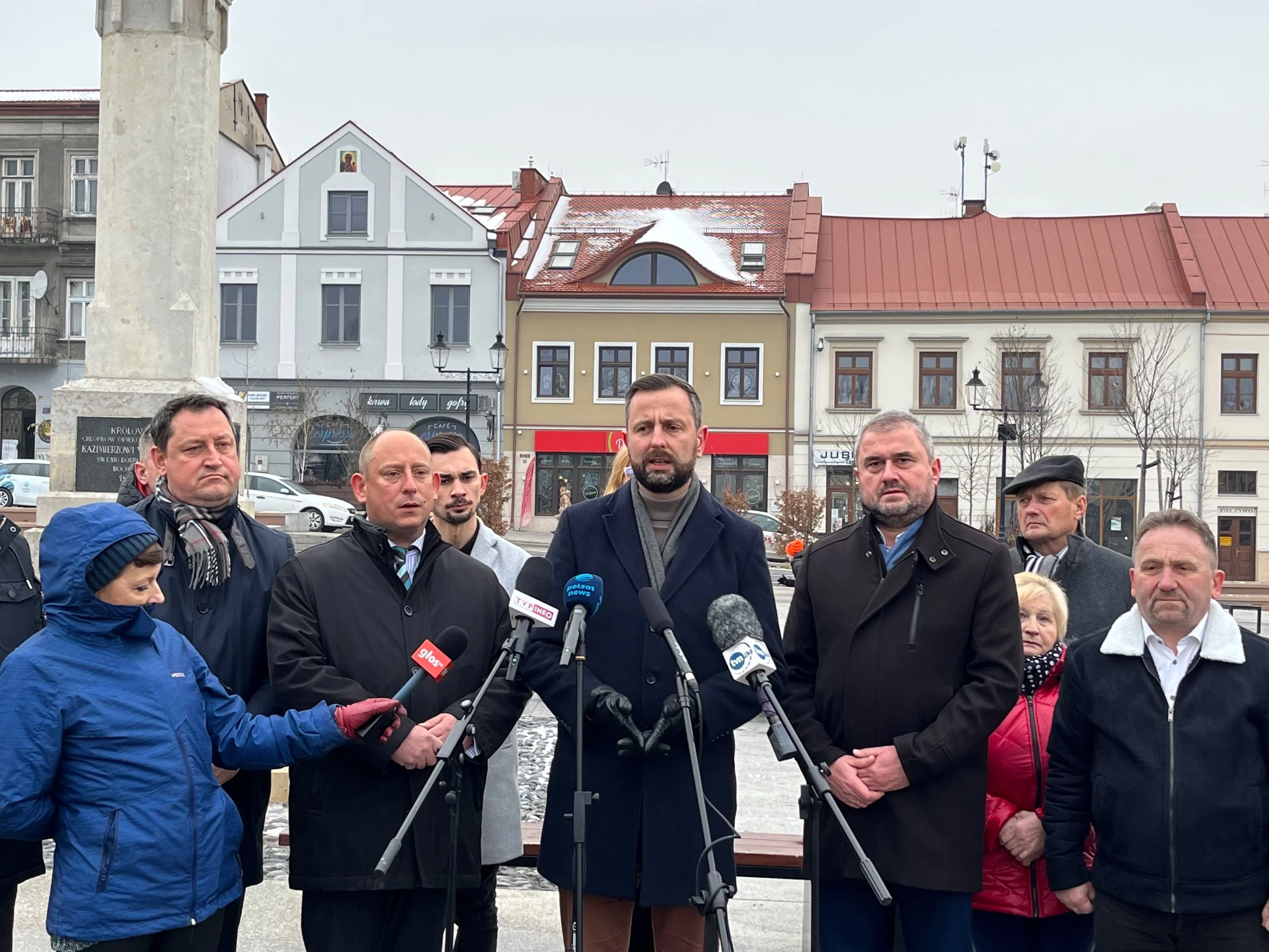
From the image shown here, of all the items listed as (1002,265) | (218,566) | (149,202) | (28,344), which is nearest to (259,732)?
(218,566)

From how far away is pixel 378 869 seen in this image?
118 inches

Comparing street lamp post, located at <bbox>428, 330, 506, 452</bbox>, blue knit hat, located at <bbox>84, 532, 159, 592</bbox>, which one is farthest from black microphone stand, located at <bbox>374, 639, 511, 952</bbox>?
street lamp post, located at <bbox>428, 330, 506, 452</bbox>

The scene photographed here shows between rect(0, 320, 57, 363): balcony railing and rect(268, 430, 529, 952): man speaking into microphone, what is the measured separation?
126 ft

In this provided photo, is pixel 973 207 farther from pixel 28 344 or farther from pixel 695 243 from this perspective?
pixel 28 344

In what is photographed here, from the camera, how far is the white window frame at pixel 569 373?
37156mm

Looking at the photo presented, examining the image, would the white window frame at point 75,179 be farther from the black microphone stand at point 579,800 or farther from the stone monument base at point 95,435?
the black microphone stand at point 579,800

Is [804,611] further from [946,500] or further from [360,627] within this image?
[946,500]

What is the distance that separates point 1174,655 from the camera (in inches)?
145

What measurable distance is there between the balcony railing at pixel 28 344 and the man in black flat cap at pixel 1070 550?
3865 cm

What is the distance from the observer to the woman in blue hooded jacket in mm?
3227

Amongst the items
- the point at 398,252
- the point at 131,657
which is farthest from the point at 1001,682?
the point at 398,252

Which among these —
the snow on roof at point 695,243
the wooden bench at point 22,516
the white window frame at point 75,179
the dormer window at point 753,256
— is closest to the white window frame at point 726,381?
the snow on roof at point 695,243

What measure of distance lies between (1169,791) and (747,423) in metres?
33.2

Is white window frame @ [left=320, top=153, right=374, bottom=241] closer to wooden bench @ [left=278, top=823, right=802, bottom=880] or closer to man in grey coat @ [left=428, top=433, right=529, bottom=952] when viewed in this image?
man in grey coat @ [left=428, top=433, right=529, bottom=952]
